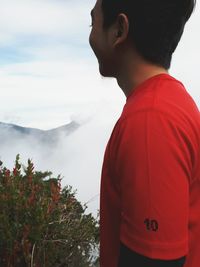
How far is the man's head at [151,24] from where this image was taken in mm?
1922

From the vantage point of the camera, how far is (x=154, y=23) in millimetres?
1925

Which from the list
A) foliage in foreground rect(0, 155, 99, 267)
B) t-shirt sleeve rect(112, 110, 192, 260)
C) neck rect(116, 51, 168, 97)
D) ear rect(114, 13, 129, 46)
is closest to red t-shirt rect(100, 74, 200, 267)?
t-shirt sleeve rect(112, 110, 192, 260)

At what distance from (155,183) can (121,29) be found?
647 mm

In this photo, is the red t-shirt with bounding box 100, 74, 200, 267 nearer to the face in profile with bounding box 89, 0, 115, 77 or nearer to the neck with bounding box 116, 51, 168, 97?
the neck with bounding box 116, 51, 168, 97

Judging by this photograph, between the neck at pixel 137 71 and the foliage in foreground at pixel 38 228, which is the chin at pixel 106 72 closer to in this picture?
the neck at pixel 137 71

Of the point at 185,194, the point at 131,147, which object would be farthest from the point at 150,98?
the point at 185,194

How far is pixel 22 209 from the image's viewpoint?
5.63 metres

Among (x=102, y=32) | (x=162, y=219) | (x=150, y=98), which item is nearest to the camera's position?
(x=162, y=219)

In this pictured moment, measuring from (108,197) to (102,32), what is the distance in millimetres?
656

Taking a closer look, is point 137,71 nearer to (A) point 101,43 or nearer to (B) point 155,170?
(A) point 101,43

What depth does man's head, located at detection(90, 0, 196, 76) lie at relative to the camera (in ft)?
6.31

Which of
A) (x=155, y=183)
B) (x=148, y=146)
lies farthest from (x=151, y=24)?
(x=155, y=183)

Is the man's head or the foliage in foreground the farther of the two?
the foliage in foreground

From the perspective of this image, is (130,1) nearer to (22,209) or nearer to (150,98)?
(150,98)
